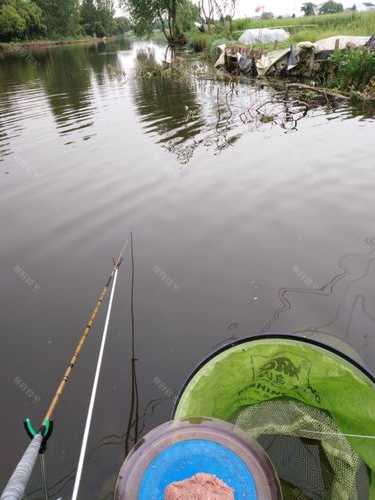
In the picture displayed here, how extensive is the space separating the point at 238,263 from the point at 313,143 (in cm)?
674

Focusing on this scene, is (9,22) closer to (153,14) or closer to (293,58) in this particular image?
(153,14)

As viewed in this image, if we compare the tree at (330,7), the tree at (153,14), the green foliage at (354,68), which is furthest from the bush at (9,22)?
the tree at (330,7)

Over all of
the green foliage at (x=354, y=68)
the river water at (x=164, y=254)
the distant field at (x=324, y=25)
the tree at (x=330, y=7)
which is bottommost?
the river water at (x=164, y=254)

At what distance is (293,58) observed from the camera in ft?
63.1

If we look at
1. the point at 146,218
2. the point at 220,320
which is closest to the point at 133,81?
the point at 146,218

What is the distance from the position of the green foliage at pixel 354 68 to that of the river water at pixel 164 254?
422cm

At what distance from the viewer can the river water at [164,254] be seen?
12.7 feet

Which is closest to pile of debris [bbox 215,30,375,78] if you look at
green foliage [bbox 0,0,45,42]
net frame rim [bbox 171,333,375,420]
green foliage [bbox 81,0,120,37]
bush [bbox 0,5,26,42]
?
net frame rim [bbox 171,333,375,420]

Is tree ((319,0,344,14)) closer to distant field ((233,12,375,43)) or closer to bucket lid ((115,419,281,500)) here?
distant field ((233,12,375,43))

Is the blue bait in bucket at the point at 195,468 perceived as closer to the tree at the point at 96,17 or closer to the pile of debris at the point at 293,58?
the pile of debris at the point at 293,58

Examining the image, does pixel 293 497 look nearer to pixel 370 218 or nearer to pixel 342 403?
pixel 342 403

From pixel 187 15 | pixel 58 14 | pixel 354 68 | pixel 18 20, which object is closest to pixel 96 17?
pixel 58 14

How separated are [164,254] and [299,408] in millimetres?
3643

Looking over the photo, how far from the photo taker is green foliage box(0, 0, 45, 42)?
62.6 metres
